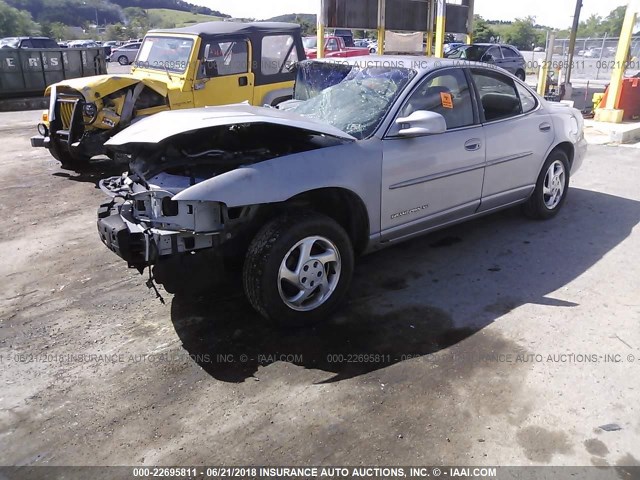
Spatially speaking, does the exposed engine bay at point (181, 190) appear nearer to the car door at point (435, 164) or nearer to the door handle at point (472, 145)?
the car door at point (435, 164)

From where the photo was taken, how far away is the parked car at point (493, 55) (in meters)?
18.6

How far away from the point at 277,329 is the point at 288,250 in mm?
593

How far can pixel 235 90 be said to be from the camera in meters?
8.50

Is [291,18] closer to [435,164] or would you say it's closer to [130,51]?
[130,51]

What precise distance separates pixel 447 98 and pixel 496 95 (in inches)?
31.3

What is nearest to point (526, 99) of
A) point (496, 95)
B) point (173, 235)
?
point (496, 95)

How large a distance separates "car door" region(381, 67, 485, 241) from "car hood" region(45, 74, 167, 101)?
4933 millimetres

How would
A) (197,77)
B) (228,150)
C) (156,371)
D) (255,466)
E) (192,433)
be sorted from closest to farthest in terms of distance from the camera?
1. (255,466)
2. (192,433)
3. (156,371)
4. (228,150)
5. (197,77)

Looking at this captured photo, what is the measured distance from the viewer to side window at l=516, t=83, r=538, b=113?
5.18m

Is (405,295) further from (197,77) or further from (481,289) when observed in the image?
(197,77)

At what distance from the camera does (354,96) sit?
14.4 ft

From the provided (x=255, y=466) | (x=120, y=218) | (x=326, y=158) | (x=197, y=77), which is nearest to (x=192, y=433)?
(x=255, y=466)

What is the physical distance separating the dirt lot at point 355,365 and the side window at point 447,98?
1.24 metres

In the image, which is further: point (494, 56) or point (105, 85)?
point (494, 56)
